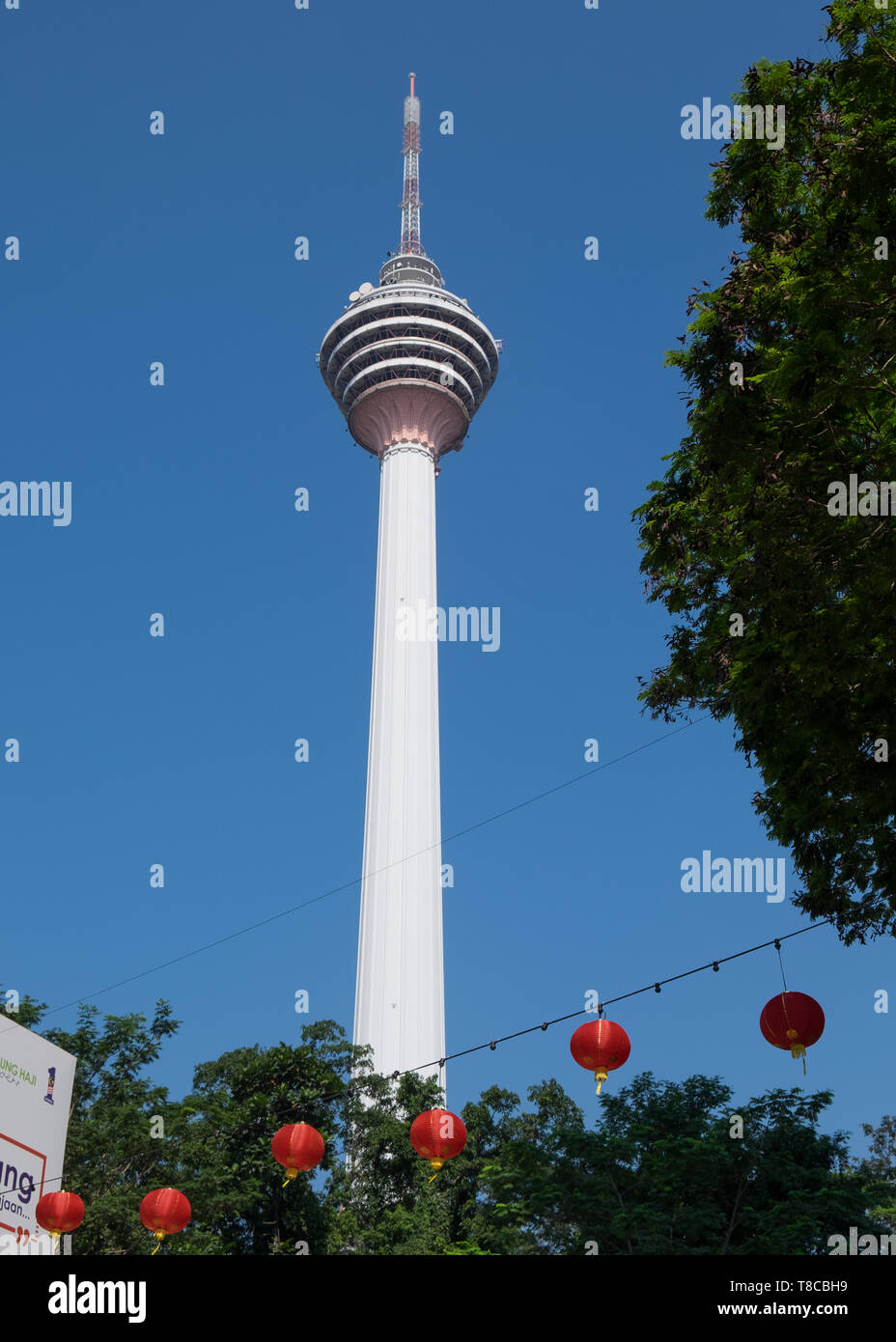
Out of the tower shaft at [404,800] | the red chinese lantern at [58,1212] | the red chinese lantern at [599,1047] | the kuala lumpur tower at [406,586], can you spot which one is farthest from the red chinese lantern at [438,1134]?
the kuala lumpur tower at [406,586]

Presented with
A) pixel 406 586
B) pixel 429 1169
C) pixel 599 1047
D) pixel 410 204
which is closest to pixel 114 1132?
pixel 429 1169

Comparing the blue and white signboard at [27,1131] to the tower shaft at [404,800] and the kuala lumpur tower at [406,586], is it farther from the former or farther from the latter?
the kuala lumpur tower at [406,586]

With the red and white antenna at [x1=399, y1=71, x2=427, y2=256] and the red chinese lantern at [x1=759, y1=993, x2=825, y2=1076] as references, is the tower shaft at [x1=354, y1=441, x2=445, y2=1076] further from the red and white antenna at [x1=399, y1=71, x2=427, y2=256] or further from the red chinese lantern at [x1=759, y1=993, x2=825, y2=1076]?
the red chinese lantern at [x1=759, y1=993, x2=825, y2=1076]

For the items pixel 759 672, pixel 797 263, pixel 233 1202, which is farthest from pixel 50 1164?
pixel 797 263

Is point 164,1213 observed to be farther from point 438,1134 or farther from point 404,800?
point 404,800

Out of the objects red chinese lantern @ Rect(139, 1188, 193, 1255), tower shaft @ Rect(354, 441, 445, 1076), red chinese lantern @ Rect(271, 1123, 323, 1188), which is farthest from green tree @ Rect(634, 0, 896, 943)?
tower shaft @ Rect(354, 441, 445, 1076)

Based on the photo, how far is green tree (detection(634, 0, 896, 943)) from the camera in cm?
1101

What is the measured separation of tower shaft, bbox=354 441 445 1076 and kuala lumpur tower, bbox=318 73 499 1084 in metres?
0.05

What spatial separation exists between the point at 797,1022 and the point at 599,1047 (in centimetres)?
212

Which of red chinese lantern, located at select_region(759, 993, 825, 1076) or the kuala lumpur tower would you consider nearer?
red chinese lantern, located at select_region(759, 993, 825, 1076)

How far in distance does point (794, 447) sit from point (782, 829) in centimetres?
398

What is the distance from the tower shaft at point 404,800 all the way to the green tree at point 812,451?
87.4 ft

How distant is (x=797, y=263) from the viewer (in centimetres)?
1163

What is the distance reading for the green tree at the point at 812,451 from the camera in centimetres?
1101
